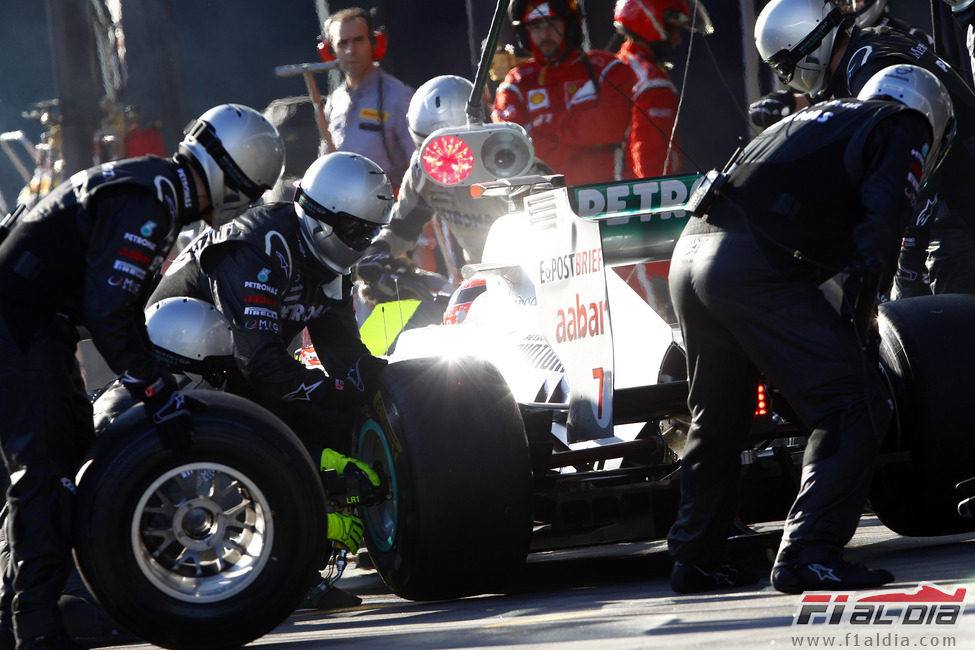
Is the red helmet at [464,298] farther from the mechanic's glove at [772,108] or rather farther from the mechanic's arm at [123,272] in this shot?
the mechanic's arm at [123,272]

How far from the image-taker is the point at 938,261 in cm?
729

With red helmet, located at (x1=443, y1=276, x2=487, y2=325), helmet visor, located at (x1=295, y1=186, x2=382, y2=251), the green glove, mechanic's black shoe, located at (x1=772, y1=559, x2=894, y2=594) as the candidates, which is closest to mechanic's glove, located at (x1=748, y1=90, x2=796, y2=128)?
red helmet, located at (x1=443, y1=276, x2=487, y2=325)

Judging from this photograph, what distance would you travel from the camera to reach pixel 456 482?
16.2 ft

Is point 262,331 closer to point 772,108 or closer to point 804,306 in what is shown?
point 804,306

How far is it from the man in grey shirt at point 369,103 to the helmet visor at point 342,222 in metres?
3.72

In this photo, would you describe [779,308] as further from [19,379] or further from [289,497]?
[19,379]

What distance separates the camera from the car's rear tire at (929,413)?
5.09 meters

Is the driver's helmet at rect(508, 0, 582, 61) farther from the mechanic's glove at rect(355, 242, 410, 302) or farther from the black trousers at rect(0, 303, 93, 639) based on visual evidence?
the black trousers at rect(0, 303, 93, 639)

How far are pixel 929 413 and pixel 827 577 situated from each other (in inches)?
43.8

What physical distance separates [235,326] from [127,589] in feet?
5.32

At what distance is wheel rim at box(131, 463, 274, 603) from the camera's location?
4.45 metres

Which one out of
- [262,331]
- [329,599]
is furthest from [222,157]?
[329,599]

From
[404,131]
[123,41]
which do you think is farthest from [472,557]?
[123,41]

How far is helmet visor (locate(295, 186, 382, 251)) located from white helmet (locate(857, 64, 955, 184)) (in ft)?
7.15
